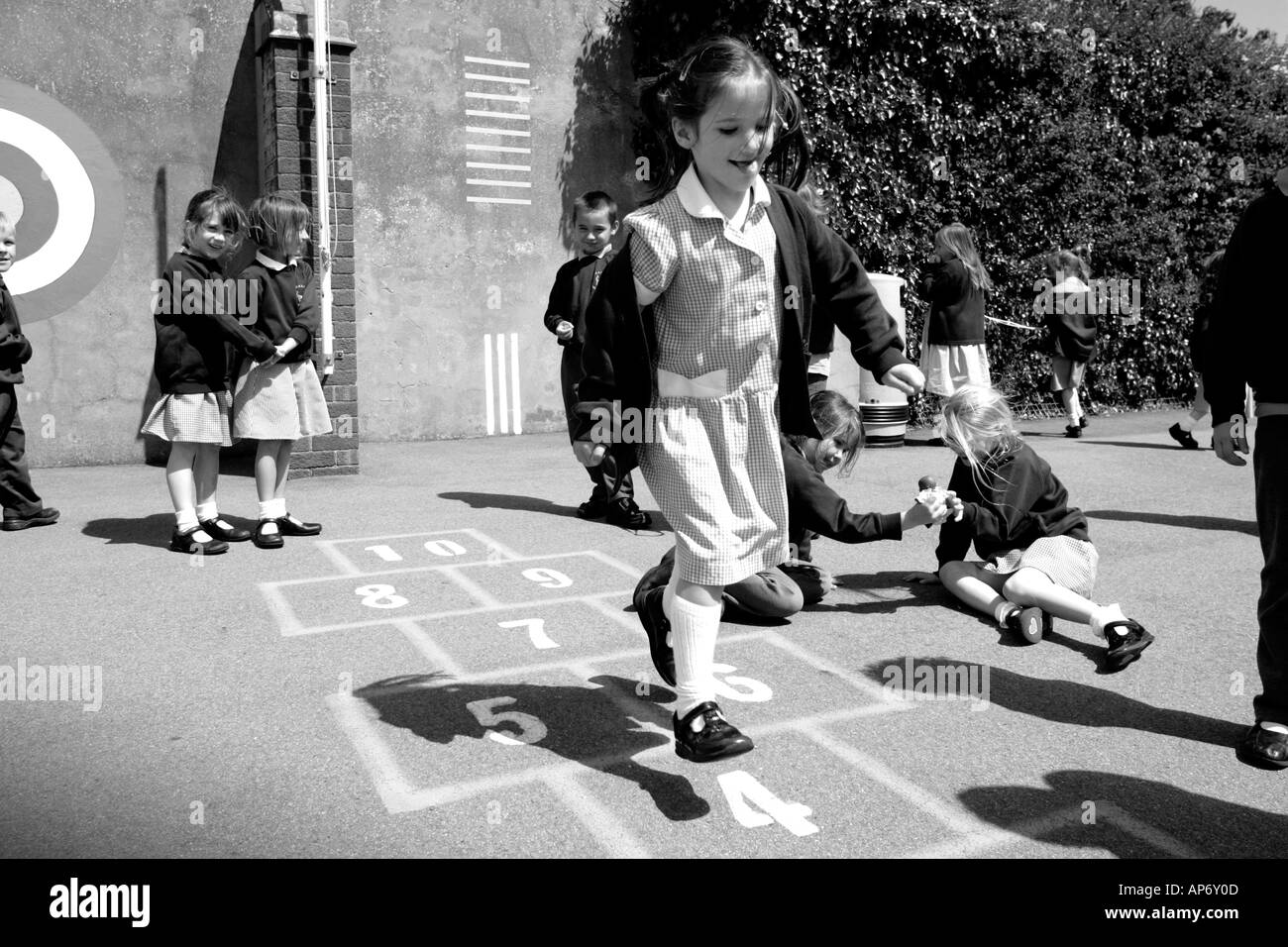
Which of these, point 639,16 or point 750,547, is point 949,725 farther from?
point 639,16

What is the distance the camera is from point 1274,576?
11.4 feet

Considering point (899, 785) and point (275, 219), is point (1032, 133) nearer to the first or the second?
point (275, 219)

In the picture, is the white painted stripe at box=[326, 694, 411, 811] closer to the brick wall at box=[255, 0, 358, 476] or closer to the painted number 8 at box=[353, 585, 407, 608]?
the painted number 8 at box=[353, 585, 407, 608]

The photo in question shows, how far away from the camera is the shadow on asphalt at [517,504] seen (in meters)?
7.33

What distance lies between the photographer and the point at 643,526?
697 centimetres

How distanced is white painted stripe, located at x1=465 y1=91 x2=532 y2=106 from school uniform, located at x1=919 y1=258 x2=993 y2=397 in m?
4.64

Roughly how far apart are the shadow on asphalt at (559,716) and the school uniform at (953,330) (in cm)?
717

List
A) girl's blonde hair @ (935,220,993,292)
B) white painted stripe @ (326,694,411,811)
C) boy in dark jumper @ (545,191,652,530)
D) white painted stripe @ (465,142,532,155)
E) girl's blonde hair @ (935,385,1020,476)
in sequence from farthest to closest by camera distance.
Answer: white painted stripe @ (465,142,532,155) < girl's blonde hair @ (935,220,993,292) < boy in dark jumper @ (545,191,652,530) < girl's blonde hair @ (935,385,1020,476) < white painted stripe @ (326,694,411,811)

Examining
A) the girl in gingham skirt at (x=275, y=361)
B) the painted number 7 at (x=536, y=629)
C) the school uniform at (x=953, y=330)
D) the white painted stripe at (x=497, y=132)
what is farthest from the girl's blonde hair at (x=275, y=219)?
the school uniform at (x=953, y=330)

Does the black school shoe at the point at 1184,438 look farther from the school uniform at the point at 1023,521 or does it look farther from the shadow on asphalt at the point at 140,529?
the shadow on asphalt at the point at 140,529

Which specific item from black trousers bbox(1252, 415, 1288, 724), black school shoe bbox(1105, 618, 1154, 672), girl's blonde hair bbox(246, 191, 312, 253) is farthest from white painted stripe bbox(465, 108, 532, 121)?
black trousers bbox(1252, 415, 1288, 724)

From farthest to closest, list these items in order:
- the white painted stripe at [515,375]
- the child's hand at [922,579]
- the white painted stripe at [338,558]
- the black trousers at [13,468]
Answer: the white painted stripe at [515,375] < the black trousers at [13,468] < the white painted stripe at [338,558] < the child's hand at [922,579]

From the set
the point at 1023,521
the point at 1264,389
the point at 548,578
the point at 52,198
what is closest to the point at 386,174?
the point at 52,198

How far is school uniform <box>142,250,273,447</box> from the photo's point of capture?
6.21 m
